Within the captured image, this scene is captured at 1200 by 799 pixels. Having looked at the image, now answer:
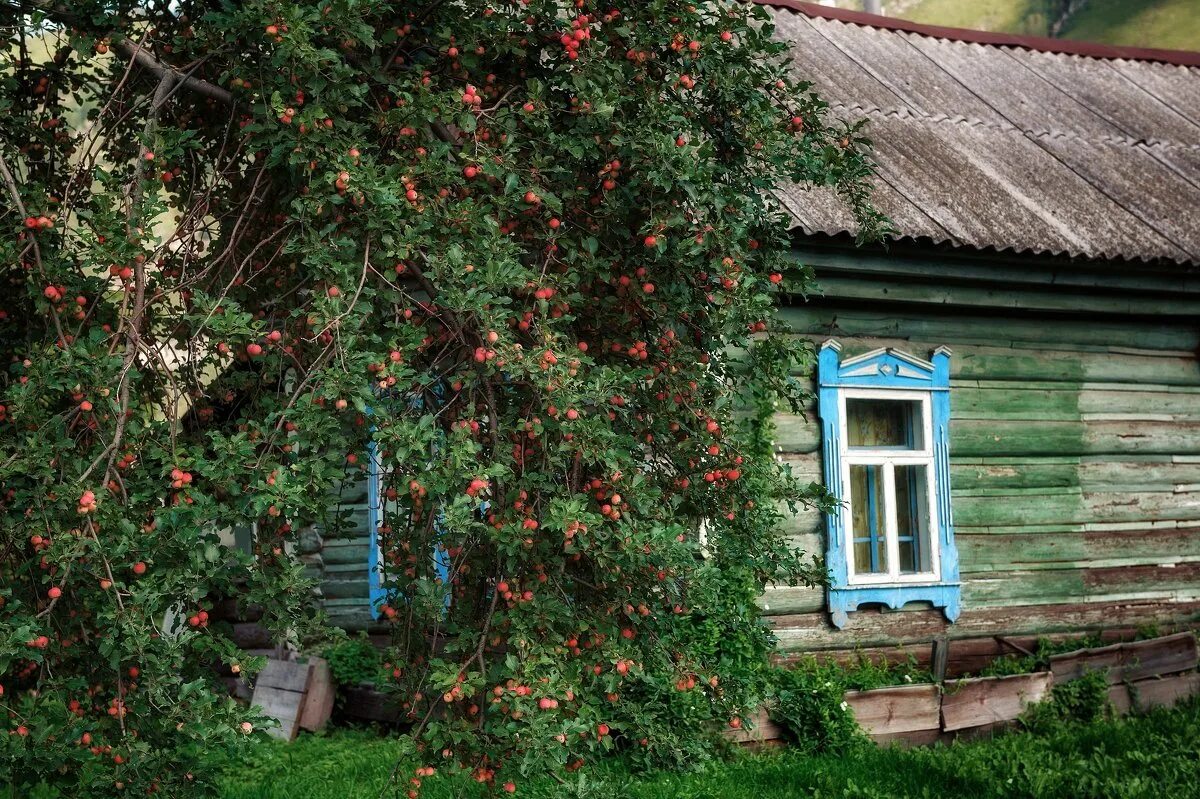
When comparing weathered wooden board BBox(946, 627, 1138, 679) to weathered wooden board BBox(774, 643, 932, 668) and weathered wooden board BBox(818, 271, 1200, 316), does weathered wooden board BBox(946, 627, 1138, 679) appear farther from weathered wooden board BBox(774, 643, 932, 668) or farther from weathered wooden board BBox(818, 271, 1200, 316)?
weathered wooden board BBox(818, 271, 1200, 316)

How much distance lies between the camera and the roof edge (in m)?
11.4

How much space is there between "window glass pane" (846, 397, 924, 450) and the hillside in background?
65875 mm

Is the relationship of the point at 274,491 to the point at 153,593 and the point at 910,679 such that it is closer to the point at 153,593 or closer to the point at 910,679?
the point at 153,593

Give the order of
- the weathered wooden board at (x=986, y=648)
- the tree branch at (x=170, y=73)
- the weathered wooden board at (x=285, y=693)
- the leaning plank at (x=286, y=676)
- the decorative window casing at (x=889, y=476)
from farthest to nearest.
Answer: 1. the weathered wooden board at (x=986, y=648)
2. the leaning plank at (x=286, y=676)
3. the weathered wooden board at (x=285, y=693)
4. the decorative window casing at (x=889, y=476)
5. the tree branch at (x=170, y=73)

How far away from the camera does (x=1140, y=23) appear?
75875 mm

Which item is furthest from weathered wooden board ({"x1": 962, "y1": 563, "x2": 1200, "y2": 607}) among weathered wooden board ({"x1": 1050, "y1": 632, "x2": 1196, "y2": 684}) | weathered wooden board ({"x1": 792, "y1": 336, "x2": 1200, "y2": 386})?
weathered wooden board ({"x1": 792, "y1": 336, "x2": 1200, "y2": 386})

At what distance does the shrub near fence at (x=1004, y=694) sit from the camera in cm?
726

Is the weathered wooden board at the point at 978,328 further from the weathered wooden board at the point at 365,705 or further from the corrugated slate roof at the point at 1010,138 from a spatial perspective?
the weathered wooden board at the point at 365,705

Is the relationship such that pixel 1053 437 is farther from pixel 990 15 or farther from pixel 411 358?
pixel 990 15

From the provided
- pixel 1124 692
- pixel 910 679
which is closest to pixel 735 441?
pixel 910 679

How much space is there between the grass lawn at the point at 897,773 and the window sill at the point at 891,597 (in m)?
0.95

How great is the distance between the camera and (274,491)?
334 centimetres

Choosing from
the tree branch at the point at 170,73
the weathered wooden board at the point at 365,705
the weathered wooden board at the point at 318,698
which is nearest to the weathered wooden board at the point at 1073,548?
the weathered wooden board at the point at 365,705

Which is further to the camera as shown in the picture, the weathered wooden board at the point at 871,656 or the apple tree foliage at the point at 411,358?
the weathered wooden board at the point at 871,656
